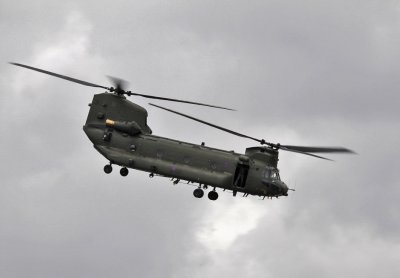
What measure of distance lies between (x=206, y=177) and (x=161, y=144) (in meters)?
5.24

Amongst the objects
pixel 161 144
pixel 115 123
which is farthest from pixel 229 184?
pixel 115 123

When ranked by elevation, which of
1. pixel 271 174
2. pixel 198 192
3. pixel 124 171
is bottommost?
pixel 198 192

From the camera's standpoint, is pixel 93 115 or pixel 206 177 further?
pixel 93 115

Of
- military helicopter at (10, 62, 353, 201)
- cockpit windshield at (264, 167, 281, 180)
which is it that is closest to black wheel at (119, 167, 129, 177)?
military helicopter at (10, 62, 353, 201)

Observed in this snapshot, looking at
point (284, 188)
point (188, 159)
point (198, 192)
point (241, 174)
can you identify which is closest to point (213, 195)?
point (198, 192)

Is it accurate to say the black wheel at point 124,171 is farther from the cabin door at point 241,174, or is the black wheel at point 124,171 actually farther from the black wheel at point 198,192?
the cabin door at point 241,174

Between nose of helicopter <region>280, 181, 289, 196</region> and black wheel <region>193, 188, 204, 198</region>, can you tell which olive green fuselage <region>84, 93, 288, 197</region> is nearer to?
nose of helicopter <region>280, 181, 289, 196</region>

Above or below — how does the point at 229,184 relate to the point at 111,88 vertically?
below

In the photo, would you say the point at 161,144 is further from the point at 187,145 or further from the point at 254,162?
the point at 254,162

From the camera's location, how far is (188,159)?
232 feet

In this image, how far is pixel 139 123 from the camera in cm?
7356

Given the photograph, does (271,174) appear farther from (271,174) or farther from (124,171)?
(124,171)

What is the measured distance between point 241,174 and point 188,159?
4.99 meters

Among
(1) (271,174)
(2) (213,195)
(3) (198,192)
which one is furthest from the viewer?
(2) (213,195)
